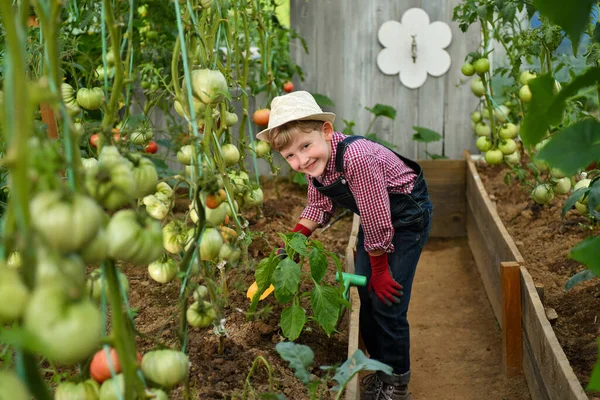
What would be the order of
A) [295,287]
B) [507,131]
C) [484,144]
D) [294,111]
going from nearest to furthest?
[295,287] < [294,111] < [507,131] < [484,144]

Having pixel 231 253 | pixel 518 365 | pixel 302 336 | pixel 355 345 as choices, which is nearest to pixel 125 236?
pixel 231 253

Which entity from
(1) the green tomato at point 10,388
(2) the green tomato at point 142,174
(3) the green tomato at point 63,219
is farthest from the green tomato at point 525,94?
(1) the green tomato at point 10,388

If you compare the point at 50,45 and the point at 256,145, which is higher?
the point at 50,45

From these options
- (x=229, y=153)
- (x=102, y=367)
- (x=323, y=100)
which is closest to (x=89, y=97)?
(x=229, y=153)

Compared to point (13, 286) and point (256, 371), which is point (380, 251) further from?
point (13, 286)

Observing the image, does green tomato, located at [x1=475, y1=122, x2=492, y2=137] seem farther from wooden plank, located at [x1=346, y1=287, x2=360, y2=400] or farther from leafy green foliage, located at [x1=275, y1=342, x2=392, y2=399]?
leafy green foliage, located at [x1=275, y1=342, x2=392, y2=399]

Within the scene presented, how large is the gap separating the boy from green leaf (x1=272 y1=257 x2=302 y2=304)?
0.42m

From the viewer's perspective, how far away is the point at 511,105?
4480 millimetres

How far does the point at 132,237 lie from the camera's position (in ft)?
3.45

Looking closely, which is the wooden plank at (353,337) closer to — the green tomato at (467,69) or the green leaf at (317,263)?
the green leaf at (317,263)

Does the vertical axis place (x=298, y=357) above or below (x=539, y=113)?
below

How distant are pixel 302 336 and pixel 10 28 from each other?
1800 mm

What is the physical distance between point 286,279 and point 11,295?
4.31 ft

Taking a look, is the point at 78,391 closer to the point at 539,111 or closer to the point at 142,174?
the point at 142,174
